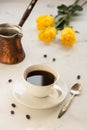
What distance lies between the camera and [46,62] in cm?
98

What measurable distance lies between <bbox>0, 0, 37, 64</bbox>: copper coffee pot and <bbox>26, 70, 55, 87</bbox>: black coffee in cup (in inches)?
5.4

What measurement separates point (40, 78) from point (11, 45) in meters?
0.17

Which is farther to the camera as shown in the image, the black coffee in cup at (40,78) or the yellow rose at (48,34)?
the yellow rose at (48,34)

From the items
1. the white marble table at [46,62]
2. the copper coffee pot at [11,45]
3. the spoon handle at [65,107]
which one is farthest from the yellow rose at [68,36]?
the spoon handle at [65,107]

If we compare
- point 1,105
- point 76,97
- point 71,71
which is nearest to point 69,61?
point 71,71

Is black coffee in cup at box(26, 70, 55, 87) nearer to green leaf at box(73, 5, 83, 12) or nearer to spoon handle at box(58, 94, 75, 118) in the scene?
spoon handle at box(58, 94, 75, 118)

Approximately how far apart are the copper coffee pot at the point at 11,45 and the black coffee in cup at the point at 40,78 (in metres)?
0.14

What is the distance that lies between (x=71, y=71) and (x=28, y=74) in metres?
0.17

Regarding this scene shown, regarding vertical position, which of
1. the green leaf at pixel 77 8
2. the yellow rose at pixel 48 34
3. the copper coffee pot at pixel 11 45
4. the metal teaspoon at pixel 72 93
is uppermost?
the copper coffee pot at pixel 11 45

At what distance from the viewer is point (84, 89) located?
34.6 inches

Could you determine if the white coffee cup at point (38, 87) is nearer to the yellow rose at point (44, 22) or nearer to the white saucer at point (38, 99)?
the white saucer at point (38, 99)

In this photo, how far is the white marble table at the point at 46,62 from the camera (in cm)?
77

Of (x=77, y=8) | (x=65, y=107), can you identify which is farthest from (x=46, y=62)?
(x=77, y=8)

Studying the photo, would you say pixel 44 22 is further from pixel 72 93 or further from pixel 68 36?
pixel 72 93
